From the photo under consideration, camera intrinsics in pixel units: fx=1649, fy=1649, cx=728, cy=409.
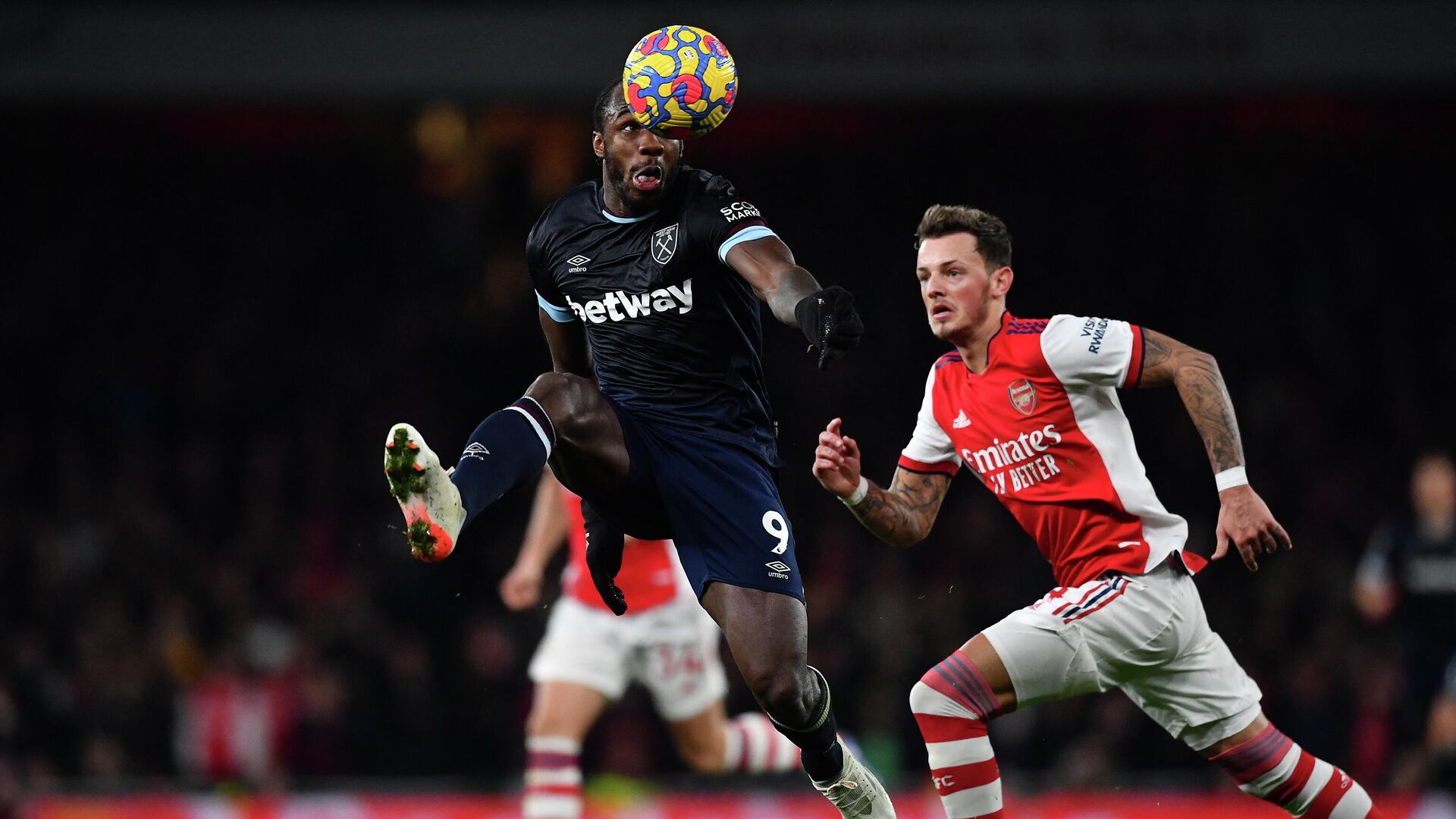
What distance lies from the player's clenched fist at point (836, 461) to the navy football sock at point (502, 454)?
819 mm

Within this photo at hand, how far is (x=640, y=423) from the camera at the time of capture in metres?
4.96

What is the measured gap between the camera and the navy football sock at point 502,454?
4.43 meters

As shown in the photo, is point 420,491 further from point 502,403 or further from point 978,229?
point 502,403

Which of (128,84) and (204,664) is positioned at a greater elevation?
(128,84)

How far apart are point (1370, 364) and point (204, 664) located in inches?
404

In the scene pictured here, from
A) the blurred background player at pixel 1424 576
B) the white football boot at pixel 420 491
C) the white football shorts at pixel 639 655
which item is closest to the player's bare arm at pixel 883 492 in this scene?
the white football boot at pixel 420 491

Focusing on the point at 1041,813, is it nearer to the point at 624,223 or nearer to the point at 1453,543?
the point at 1453,543

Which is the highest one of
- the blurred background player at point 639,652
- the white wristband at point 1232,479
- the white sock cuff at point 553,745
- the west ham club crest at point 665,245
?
the west ham club crest at point 665,245

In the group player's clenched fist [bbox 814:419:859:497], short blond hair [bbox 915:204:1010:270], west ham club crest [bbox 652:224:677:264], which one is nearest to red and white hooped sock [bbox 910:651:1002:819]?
player's clenched fist [bbox 814:419:859:497]

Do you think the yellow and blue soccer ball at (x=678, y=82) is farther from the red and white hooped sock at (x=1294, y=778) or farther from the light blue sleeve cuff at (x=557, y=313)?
the red and white hooped sock at (x=1294, y=778)

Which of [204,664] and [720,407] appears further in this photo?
[204,664]

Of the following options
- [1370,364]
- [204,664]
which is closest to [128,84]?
[204,664]

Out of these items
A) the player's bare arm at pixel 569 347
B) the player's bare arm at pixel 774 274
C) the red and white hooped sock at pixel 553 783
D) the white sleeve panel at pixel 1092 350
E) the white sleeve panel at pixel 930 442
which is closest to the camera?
the player's bare arm at pixel 774 274

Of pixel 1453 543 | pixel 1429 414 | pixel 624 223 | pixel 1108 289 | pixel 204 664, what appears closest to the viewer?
pixel 624 223
